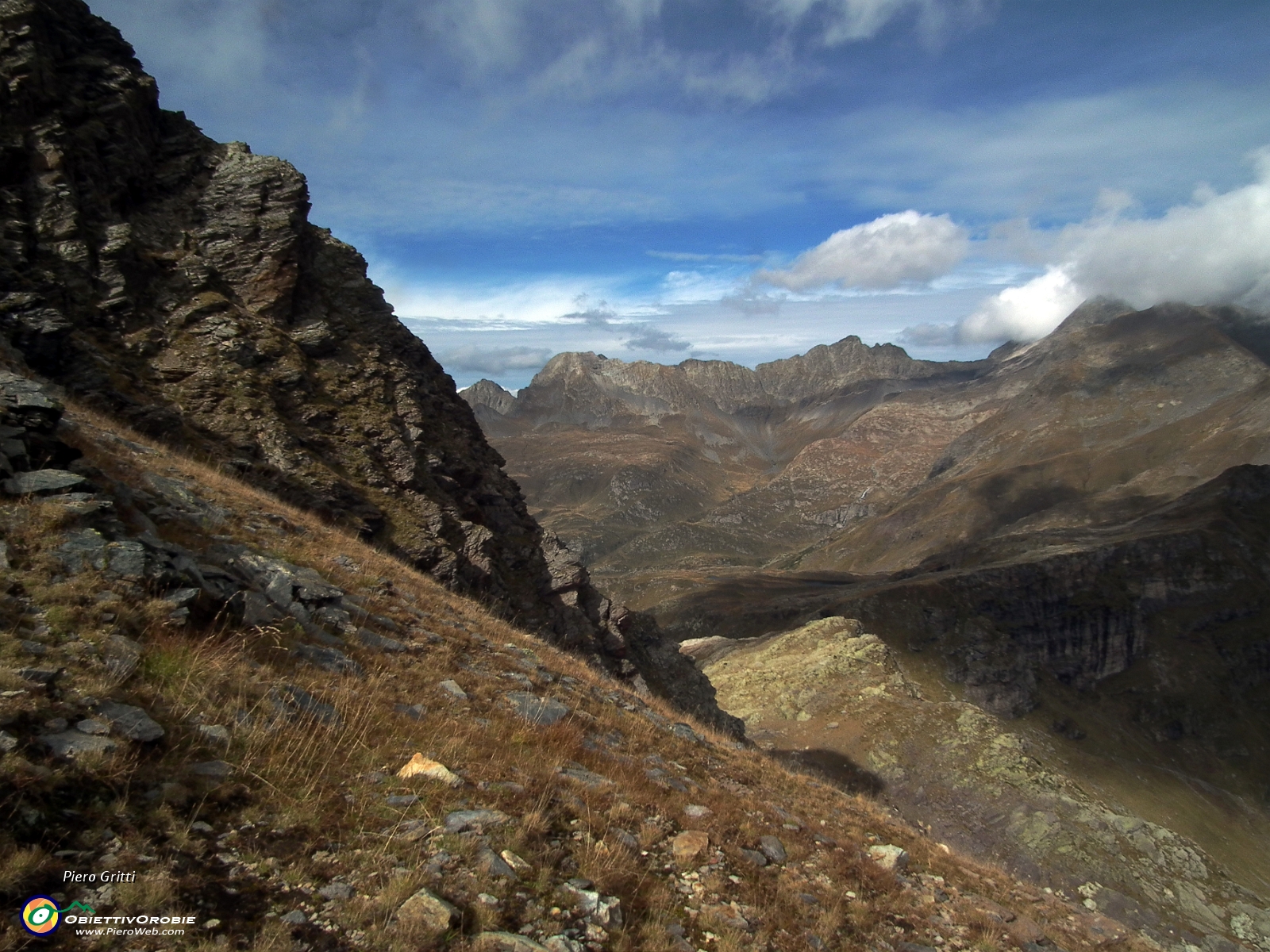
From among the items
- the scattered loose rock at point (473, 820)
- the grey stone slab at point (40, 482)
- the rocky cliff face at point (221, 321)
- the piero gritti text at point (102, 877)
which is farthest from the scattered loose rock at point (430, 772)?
the rocky cliff face at point (221, 321)

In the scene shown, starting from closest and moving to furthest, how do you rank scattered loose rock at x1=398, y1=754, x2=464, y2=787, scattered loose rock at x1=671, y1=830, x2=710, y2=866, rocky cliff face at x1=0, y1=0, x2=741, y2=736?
scattered loose rock at x1=398, y1=754, x2=464, y2=787 → scattered loose rock at x1=671, y1=830, x2=710, y2=866 → rocky cliff face at x1=0, y1=0, x2=741, y2=736

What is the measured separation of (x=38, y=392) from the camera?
36.1ft

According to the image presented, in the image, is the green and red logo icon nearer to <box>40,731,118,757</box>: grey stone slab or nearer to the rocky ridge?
<box>40,731,118,757</box>: grey stone slab

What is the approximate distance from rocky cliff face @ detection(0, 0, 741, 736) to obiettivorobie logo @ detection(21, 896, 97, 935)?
1983 cm

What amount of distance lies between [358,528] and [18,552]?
1596 cm

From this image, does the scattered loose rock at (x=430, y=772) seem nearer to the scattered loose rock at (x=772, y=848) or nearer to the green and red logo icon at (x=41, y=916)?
the green and red logo icon at (x=41, y=916)

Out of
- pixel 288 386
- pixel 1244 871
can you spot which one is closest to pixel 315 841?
pixel 288 386

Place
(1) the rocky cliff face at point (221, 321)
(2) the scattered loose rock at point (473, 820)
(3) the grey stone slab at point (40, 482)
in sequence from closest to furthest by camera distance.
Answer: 1. (2) the scattered loose rock at point (473, 820)
2. (3) the grey stone slab at point (40, 482)
3. (1) the rocky cliff face at point (221, 321)

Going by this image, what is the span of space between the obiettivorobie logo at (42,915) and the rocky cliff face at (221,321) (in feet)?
65.1

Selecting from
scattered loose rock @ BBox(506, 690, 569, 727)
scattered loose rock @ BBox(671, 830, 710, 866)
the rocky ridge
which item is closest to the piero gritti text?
scattered loose rock @ BBox(671, 830, 710, 866)

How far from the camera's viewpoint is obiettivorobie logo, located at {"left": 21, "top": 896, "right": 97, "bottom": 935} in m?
4.55

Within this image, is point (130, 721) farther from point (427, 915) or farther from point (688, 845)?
point (688, 845)

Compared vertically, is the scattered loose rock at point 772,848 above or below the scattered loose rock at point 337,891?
below

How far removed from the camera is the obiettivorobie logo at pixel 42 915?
4551mm
